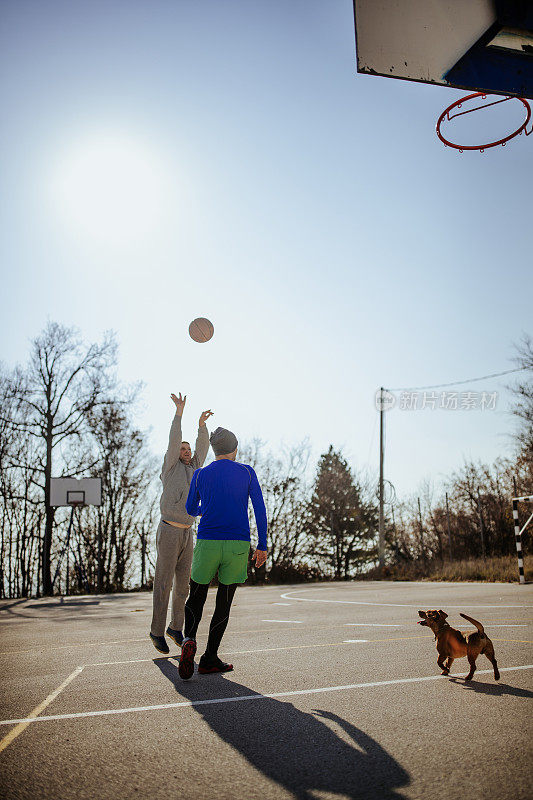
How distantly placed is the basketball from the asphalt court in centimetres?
409

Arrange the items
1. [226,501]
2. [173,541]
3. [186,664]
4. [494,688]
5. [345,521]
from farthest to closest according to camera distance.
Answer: [345,521] → [173,541] → [226,501] → [186,664] → [494,688]

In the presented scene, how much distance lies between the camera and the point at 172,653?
18.7ft

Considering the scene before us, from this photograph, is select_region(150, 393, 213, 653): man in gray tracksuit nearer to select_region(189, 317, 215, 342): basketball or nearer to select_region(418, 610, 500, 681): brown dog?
select_region(418, 610, 500, 681): brown dog

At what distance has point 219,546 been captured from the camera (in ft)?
14.8

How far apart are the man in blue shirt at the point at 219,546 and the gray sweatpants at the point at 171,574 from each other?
0.84 m

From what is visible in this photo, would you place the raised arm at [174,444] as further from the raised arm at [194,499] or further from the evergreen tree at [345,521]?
the evergreen tree at [345,521]

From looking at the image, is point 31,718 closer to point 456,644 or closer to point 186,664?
point 186,664

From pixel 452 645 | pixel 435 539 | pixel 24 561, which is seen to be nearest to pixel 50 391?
pixel 24 561

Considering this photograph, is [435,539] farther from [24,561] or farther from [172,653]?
[172,653]

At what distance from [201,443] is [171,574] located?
1.31 meters

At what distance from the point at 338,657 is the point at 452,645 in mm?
1303

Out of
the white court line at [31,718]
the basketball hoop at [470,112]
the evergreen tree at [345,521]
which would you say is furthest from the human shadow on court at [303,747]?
the evergreen tree at [345,521]

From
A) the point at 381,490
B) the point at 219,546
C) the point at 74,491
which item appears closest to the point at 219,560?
the point at 219,546

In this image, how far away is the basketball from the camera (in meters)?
8.18
